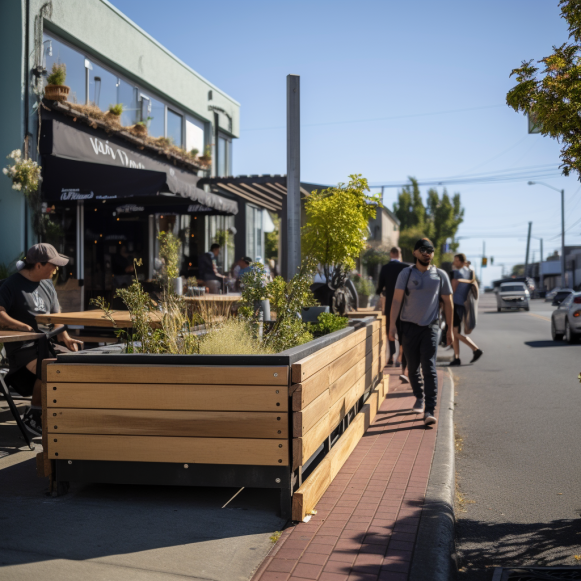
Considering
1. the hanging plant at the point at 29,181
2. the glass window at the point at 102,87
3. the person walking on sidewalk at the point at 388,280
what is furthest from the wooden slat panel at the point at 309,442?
the glass window at the point at 102,87

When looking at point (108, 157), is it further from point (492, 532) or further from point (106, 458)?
point (492, 532)

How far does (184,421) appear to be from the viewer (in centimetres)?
429

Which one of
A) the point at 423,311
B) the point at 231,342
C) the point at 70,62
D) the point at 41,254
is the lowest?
the point at 231,342

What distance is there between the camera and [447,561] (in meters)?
3.64

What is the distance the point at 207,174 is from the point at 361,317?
13.7 meters

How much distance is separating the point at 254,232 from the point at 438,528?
21.8 meters

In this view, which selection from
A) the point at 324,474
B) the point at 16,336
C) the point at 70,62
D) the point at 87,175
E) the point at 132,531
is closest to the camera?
the point at 132,531

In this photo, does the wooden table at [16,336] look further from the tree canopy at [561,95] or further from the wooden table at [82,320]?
the tree canopy at [561,95]

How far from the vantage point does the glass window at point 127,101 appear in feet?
55.2

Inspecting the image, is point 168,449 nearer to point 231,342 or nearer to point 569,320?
point 231,342

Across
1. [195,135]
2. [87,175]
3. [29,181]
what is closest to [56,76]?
[87,175]

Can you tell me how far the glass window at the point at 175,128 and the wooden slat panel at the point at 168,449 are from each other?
16008 millimetres

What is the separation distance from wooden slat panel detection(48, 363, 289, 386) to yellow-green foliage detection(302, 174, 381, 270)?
A: 4.42 m

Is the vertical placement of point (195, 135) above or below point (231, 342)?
above
